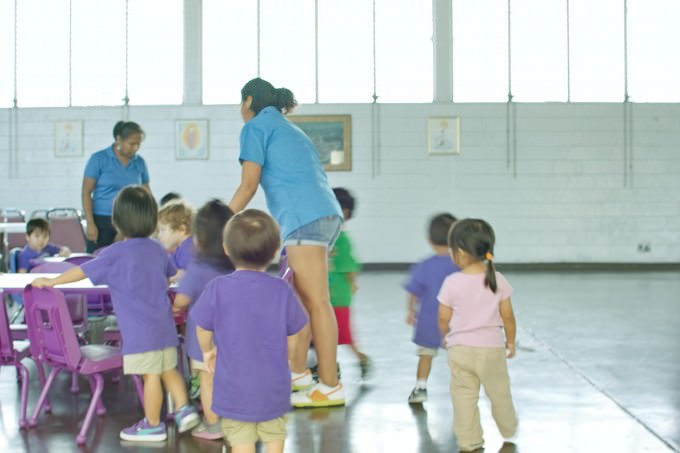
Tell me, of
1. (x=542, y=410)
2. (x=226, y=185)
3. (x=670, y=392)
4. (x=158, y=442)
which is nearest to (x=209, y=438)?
(x=158, y=442)

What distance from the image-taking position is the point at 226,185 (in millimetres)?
11719

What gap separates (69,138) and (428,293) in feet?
30.1

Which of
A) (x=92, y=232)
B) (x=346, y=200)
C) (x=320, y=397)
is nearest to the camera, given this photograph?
(x=320, y=397)

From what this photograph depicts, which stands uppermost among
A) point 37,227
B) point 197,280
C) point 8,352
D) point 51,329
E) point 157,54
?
point 157,54

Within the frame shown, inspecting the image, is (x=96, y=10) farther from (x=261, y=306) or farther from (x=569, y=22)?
(x=261, y=306)

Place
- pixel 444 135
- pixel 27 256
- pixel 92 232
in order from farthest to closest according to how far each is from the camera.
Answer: pixel 444 135 < pixel 27 256 < pixel 92 232

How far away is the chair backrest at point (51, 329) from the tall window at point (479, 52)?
921 cm

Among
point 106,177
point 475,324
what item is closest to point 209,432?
point 475,324

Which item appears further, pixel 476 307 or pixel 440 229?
pixel 440 229

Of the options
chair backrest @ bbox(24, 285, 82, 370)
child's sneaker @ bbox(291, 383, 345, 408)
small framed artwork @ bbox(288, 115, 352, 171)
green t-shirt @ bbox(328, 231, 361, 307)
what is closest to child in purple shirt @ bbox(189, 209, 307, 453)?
chair backrest @ bbox(24, 285, 82, 370)

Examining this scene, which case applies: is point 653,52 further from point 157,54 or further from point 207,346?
point 207,346

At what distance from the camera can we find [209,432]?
309cm

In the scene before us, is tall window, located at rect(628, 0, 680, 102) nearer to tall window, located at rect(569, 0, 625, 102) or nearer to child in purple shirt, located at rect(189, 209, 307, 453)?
tall window, located at rect(569, 0, 625, 102)

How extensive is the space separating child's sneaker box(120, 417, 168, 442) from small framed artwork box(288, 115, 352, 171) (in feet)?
28.7
